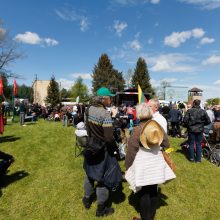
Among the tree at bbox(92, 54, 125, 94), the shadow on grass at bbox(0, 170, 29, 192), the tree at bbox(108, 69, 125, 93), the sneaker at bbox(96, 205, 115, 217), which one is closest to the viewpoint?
the sneaker at bbox(96, 205, 115, 217)

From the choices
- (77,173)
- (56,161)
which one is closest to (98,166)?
(77,173)

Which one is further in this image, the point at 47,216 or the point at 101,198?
the point at 47,216

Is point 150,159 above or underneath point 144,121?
underneath

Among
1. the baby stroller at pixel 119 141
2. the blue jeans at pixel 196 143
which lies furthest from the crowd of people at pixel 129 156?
the blue jeans at pixel 196 143

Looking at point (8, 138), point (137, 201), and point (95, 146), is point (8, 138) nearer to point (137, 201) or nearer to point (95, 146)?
point (137, 201)

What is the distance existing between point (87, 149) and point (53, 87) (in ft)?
177

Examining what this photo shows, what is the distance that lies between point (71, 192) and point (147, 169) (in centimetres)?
245

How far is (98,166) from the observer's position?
4000mm

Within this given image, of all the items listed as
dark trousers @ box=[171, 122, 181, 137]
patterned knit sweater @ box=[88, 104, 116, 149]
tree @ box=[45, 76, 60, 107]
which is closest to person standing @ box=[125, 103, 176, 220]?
patterned knit sweater @ box=[88, 104, 116, 149]

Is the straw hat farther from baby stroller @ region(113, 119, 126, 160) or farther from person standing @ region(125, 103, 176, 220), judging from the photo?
baby stroller @ region(113, 119, 126, 160)

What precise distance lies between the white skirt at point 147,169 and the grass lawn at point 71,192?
1.19 metres

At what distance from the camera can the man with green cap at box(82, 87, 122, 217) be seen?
387 centimetres

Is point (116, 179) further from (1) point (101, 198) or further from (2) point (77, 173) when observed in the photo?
(2) point (77, 173)

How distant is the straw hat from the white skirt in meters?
0.13
